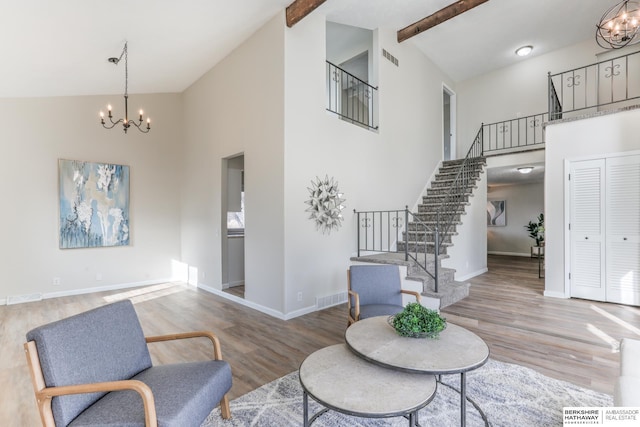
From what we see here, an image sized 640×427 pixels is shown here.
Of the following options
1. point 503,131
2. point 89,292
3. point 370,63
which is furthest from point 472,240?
point 89,292

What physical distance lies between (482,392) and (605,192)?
4.24 metres

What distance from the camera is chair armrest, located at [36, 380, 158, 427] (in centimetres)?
140

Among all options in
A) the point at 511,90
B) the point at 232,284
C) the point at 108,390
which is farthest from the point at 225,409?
the point at 511,90

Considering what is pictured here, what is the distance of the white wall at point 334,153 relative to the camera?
431cm

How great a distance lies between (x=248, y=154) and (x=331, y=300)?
2.60 metres

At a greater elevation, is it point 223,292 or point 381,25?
point 381,25

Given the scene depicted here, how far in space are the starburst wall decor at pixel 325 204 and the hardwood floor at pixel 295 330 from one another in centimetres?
127

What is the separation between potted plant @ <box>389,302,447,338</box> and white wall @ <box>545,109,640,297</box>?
4.25 meters

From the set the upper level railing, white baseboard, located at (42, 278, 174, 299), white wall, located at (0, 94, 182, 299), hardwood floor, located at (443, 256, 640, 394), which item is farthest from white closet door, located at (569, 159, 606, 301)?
white baseboard, located at (42, 278, 174, 299)

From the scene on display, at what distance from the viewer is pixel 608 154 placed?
15.3 ft

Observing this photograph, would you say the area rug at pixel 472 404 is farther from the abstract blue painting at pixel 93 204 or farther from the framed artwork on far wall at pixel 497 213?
the framed artwork on far wall at pixel 497 213

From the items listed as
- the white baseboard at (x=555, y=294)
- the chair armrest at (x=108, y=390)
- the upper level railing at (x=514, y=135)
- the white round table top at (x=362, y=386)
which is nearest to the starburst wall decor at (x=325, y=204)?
the white round table top at (x=362, y=386)

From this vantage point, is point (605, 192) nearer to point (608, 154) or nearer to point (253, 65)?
point (608, 154)

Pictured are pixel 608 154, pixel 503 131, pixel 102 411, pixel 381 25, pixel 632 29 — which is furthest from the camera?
pixel 503 131
